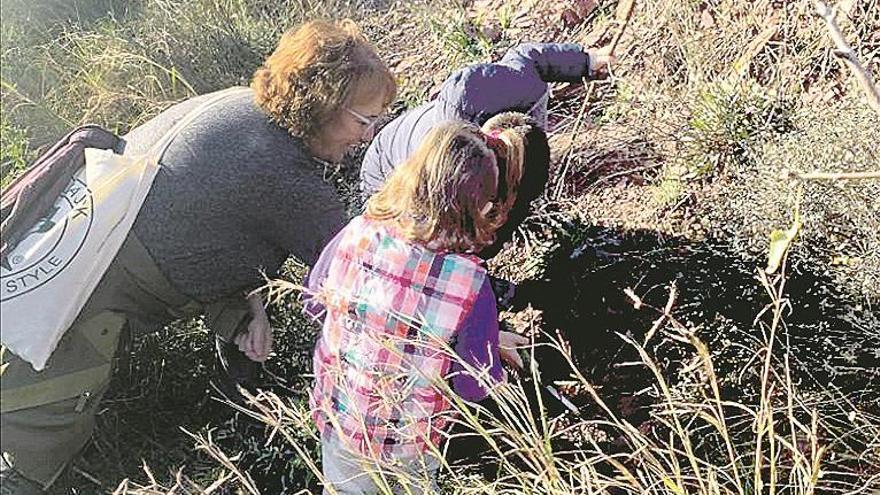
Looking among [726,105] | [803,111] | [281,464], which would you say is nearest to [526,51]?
[726,105]

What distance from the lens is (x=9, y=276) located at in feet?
5.31

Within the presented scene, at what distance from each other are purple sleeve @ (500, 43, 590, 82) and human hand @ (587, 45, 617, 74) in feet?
0.44

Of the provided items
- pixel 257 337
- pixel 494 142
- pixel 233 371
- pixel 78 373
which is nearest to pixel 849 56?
pixel 494 142

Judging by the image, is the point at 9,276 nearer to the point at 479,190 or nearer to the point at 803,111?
the point at 479,190

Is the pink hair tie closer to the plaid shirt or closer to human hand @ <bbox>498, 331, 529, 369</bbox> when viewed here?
the plaid shirt

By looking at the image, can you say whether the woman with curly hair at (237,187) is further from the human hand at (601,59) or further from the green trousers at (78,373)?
the human hand at (601,59)

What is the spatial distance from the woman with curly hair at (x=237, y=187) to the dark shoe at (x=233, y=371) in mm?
351

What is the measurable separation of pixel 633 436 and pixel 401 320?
1.54 ft

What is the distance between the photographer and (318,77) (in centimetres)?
202

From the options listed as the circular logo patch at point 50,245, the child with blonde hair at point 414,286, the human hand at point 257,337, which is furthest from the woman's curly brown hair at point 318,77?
the human hand at point 257,337

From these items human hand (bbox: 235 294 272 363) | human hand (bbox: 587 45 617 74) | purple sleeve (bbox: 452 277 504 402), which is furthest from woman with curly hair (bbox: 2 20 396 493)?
human hand (bbox: 587 45 617 74)

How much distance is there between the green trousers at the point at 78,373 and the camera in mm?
1657

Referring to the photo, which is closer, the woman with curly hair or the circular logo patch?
the circular logo patch

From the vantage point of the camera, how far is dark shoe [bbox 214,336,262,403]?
2.53 m
